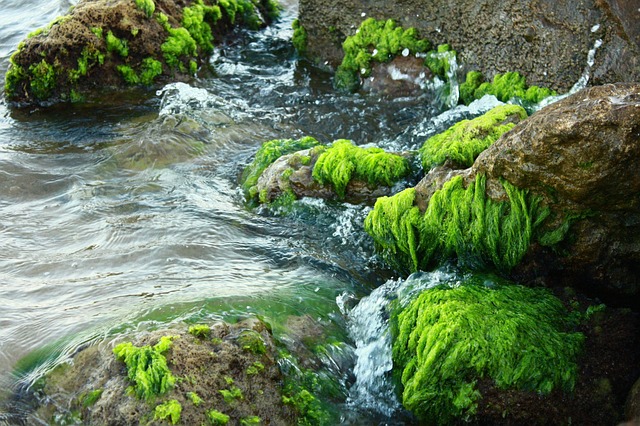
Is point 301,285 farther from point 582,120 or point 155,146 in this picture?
point 155,146

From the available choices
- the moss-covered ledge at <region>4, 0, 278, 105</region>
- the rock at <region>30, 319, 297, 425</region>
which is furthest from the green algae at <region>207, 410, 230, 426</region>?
the moss-covered ledge at <region>4, 0, 278, 105</region>

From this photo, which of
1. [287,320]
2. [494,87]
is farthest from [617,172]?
[494,87]

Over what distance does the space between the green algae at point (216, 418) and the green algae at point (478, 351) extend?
47.8 inches

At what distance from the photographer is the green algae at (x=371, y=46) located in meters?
8.90

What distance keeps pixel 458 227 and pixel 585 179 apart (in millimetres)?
1124

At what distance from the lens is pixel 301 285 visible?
5.31 metres

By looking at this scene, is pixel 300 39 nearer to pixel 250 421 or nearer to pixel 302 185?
pixel 302 185

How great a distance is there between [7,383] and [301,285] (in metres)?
2.25

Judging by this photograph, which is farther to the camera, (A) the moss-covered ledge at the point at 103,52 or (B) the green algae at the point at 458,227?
(A) the moss-covered ledge at the point at 103,52

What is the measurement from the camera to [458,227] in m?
5.11

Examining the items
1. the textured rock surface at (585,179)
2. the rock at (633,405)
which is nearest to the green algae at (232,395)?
the rock at (633,405)

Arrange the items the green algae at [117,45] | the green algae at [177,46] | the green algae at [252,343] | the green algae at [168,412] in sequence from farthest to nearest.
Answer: the green algae at [177,46], the green algae at [117,45], the green algae at [252,343], the green algae at [168,412]

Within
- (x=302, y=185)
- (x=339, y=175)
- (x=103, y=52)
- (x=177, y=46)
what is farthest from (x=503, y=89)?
(x=103, y=52)

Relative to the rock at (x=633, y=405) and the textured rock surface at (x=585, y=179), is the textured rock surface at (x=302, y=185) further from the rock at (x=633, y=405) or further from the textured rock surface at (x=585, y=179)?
the rock at (x=633, y=405)
